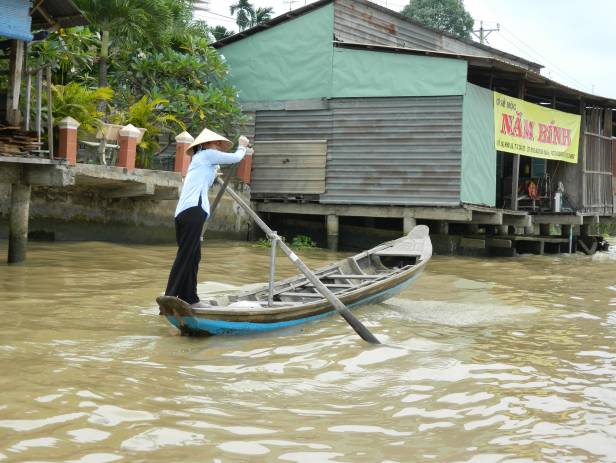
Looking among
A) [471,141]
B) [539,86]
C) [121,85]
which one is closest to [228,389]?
[471,141]

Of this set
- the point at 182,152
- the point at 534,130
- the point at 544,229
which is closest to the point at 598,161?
the point at 544,229

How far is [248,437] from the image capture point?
382cm

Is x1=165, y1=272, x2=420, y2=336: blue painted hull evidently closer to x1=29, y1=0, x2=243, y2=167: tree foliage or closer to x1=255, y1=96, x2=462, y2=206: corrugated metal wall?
x1=29, y1=0, x2=243, y2=167: tree foliage

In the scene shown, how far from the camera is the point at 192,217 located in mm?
6223

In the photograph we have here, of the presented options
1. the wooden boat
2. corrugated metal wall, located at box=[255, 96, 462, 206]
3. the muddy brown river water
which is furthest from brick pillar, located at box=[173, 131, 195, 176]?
the wooden boat

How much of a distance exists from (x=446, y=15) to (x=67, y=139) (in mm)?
31745

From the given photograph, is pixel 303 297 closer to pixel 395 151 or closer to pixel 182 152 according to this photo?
pixel 182 152

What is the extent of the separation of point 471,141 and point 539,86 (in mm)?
2950

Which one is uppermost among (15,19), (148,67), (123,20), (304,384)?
(123,20)

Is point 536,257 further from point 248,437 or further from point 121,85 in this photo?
point 248,437

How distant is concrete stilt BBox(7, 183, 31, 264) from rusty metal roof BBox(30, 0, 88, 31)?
2.29 metres

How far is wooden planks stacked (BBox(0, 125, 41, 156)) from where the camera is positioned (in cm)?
899

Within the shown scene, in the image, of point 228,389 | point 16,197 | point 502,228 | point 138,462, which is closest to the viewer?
point 138,462

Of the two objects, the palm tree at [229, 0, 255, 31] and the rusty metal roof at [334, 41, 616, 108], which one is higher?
the palm tree at [229, 0, 255, 31]
